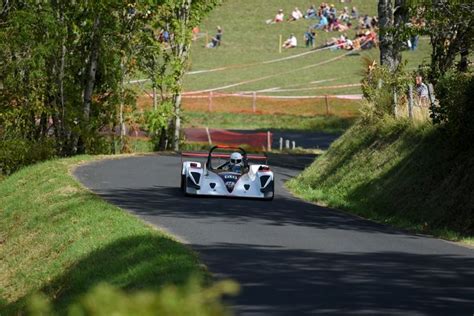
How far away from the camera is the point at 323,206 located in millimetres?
24406

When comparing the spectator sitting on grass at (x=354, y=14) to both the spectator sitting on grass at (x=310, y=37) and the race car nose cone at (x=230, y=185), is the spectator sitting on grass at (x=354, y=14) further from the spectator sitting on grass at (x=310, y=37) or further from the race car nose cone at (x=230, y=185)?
Result: the race car nose cone at (x=230, y=185)

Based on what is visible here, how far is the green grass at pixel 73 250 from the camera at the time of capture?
1311cm

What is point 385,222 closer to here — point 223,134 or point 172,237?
point 172,237

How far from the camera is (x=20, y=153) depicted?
34344 millimetres

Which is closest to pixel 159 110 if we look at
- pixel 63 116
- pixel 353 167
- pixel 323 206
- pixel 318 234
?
pixel 63 116

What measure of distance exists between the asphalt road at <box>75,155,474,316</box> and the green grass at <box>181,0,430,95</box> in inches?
1389

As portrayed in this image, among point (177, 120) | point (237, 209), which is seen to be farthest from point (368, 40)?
point (237, 209)

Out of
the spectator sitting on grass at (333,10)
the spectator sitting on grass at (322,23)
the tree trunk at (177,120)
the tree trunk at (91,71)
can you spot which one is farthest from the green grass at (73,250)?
the spectator sitting on grass at (333,10)

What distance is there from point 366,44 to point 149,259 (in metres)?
56.8

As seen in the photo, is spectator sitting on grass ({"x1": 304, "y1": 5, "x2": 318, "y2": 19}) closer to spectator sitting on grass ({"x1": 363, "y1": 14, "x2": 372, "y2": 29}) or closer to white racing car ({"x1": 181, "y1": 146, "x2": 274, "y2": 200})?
spectator sitting on grass ({"x1": 363, "y1": 14, "x2": 372, "y2": 29})

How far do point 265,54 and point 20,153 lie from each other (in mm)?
44466

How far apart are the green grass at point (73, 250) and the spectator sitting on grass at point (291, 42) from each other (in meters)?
51.1

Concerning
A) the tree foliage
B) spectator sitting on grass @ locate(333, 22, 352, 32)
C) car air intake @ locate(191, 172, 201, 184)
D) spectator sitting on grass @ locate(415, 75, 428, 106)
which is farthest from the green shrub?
spectator sitting on grass @ locate(333, 22, 352, 32)

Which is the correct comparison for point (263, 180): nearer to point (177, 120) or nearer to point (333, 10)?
point (177, 120)
